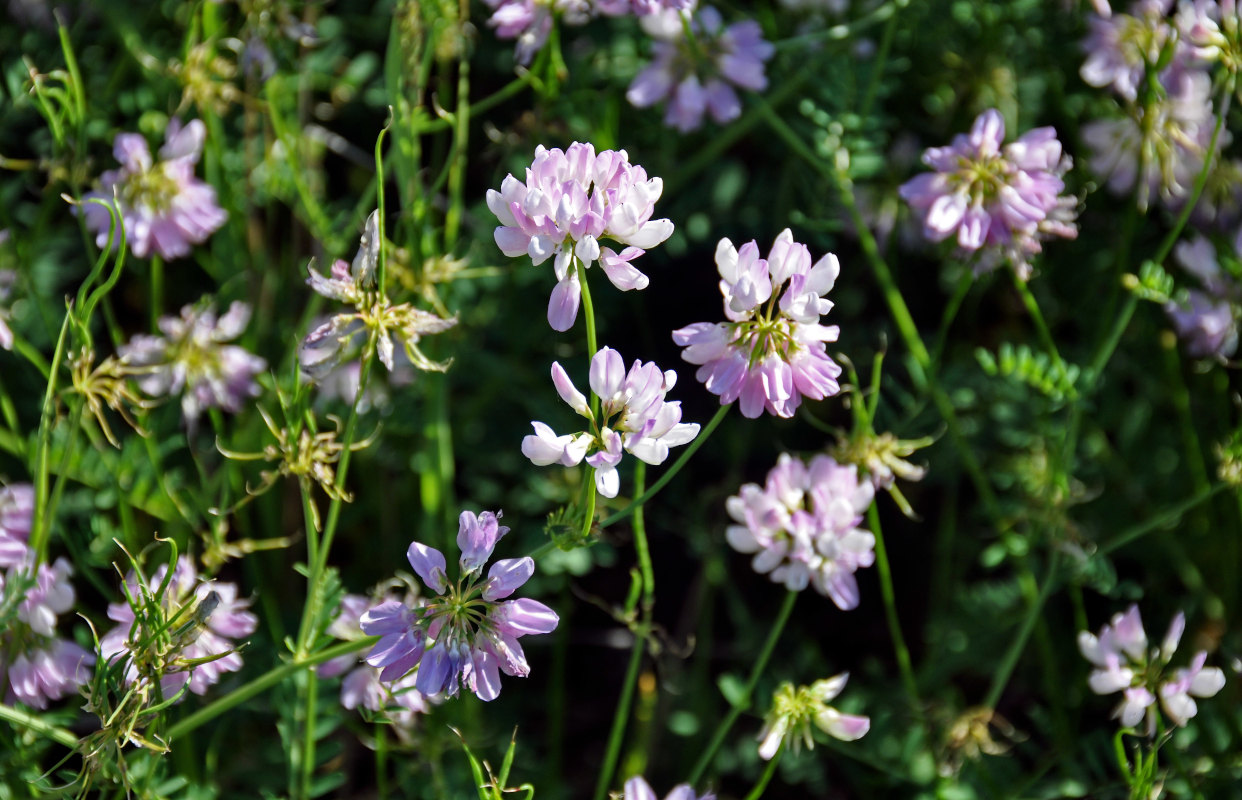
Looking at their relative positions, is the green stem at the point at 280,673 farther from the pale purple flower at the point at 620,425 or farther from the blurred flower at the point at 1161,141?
the blurred flower at the point at 1161,141

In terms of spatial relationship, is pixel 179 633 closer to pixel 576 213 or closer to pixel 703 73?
pixel 576 213

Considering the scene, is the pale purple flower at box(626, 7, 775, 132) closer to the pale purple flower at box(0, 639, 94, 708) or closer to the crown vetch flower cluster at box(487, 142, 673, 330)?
the crown vetch flower cluster at box(487, 142, 673, 330)

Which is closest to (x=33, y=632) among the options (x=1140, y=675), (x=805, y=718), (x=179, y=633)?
(x=179, y=633)

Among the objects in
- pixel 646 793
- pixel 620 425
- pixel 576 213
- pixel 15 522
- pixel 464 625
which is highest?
pixel 576 213

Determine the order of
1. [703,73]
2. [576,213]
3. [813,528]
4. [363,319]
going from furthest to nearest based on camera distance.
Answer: [703,73] < [813,528] < [363,319] < [576,213]

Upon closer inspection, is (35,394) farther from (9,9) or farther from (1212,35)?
(1212,35)

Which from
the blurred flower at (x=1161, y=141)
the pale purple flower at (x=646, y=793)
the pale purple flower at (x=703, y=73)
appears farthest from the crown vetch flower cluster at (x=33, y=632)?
the blurred flower at (x=1161, y=141)
